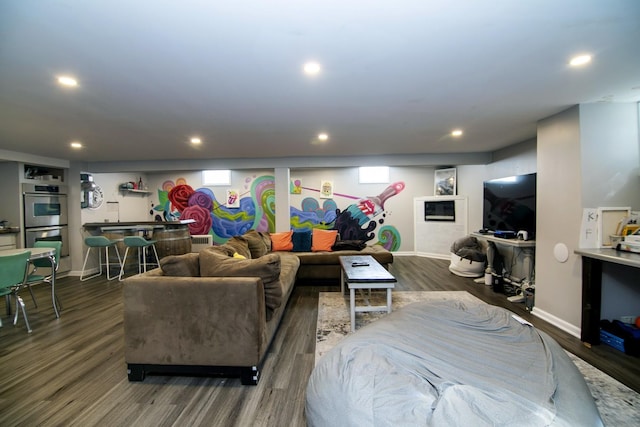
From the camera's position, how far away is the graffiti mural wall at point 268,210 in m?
6.86

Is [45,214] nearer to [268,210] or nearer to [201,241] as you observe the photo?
[201,241]

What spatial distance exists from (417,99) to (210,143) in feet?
9.89

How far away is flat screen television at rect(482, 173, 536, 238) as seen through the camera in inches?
146

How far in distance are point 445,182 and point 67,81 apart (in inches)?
264

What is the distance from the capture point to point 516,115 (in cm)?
299

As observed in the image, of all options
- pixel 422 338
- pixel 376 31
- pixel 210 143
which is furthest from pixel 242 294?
pixel 210 143

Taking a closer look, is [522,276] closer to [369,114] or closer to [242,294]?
[369,114]

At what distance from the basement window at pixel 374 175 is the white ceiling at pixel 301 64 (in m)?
3.43

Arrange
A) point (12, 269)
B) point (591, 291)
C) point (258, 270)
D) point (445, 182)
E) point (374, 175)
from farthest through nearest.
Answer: point (374, 175) < point (445, 182) < point (12, 269) < point (591, 291) < point (258, 270)

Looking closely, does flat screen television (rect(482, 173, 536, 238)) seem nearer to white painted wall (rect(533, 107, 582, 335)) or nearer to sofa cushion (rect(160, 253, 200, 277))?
white painted wall (rect(533, 107, 582, 335))

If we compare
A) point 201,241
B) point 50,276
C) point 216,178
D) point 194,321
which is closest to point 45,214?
point 50,276

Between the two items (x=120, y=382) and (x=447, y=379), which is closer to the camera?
(x=447, y=379)

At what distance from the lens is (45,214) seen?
491 cm

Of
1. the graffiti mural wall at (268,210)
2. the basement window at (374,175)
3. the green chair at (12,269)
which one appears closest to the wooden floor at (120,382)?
the green chair at (12,269)
